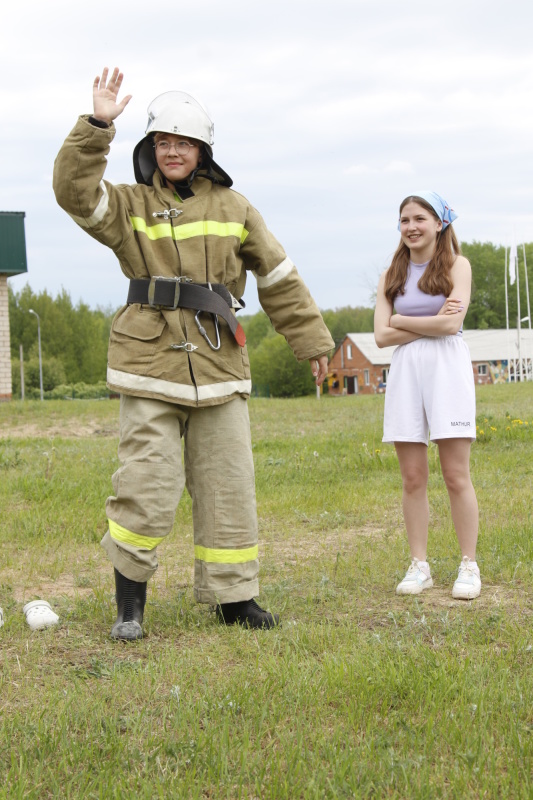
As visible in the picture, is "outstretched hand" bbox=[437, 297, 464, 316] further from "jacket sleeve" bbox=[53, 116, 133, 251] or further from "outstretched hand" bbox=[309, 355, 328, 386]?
"jacket sleeve" bbox=[53, 116, 133, 251]

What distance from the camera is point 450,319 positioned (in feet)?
15.3

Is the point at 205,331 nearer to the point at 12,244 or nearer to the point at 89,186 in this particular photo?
the point at 89,186

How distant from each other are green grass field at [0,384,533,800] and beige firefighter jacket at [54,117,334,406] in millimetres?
1121

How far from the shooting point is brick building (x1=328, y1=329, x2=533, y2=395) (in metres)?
78.1

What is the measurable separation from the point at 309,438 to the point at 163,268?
775 centimetres

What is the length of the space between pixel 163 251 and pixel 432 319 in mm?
1401

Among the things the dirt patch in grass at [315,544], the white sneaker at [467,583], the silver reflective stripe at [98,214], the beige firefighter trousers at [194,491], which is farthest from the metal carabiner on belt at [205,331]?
the dirt patch in grass at [315,544]

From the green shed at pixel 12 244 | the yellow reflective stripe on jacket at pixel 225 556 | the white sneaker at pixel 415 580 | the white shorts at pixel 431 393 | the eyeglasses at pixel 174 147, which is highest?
the green shed at pixel 12 244

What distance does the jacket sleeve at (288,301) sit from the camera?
4598 mm

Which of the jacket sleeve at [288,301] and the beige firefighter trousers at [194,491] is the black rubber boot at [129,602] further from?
the jacket sleeve at [288,301]

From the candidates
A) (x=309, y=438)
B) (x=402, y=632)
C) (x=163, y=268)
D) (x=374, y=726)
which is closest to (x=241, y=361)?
(x=163, y=268)

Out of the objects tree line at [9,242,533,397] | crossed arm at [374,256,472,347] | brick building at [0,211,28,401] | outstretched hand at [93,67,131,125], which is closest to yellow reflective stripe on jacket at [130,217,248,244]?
outstretched hand at [93,67,131,125]

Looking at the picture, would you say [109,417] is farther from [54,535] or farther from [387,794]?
[387,794]

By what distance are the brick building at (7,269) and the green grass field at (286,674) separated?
18338 millimetres
